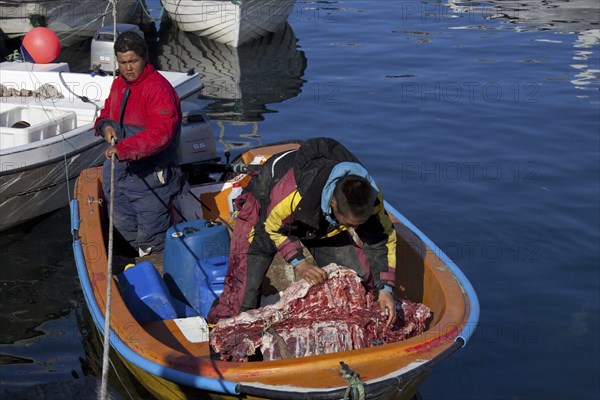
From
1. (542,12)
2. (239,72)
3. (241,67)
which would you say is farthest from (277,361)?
(542,12)

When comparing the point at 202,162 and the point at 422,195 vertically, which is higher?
the point at 202,162

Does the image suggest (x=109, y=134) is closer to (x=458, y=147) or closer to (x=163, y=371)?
(x=163, y=371)

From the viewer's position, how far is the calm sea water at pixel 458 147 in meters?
6.89

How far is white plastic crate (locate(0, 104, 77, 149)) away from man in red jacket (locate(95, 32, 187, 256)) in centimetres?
187

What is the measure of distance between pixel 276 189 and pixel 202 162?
347cm

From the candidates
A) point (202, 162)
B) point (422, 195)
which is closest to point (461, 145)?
point (422, 195)

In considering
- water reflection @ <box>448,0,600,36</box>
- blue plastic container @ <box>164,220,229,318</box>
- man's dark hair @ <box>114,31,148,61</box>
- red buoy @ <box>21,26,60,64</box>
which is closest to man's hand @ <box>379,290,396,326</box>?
blue plastic container @ <box>164,220,229,318</box>

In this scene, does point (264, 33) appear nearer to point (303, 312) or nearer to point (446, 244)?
point (446, 244)

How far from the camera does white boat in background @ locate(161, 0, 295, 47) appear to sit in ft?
53.7

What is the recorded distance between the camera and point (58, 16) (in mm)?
15766

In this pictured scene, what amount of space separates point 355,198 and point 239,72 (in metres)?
11.1

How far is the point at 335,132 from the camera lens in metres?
11.8

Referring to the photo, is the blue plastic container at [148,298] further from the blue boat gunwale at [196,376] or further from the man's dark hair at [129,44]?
the man's dark hair at [129,44]

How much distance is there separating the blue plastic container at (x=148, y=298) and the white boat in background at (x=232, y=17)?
11.1 meters
